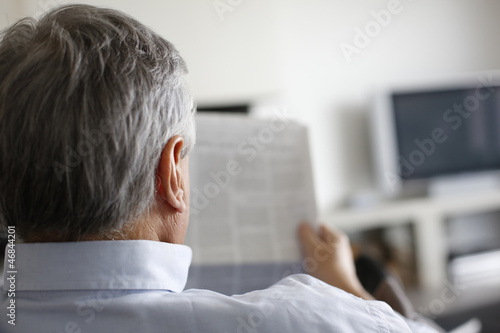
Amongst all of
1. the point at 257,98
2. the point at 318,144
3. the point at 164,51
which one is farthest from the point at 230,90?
the point at 164,51

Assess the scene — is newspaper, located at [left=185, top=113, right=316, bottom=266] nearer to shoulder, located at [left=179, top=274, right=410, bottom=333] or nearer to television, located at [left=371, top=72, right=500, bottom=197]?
shoulder, located at [left=179, top=274, right=410, bottom=333]

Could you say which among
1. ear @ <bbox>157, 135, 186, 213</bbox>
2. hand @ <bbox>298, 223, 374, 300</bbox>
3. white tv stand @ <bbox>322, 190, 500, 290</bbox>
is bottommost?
white tv stand @ <bbox>322, 190, 500, 290</bbox>

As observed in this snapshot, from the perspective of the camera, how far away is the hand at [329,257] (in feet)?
→ 3.06

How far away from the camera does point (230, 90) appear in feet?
8.03

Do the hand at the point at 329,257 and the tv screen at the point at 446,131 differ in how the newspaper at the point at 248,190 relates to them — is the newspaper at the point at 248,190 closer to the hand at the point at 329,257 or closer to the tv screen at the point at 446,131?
the hand at the point at 329,257

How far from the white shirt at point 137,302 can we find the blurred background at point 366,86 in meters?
1.89

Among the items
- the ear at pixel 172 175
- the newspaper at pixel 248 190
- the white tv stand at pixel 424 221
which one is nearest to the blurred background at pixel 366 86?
the white tv stand at pixel 424 221

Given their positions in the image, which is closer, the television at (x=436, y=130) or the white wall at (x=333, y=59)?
the white wall at (x=333, y=59)

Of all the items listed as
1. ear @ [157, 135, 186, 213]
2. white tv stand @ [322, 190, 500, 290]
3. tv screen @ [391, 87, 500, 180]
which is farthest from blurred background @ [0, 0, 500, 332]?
ear @ [157, 135, 186, 213]

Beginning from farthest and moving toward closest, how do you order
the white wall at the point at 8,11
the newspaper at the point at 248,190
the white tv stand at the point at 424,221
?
1. the white tv stand at the point at 424,221
2. the newspaper at the point at 248,190
3. the white wall at the point at 8,11

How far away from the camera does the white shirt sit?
0.50m

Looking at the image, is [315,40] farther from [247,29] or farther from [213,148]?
[213,148]

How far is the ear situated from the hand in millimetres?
441

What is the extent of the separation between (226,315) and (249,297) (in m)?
0.03
